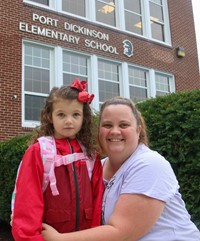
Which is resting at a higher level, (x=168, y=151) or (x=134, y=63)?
(x=134, y=63)

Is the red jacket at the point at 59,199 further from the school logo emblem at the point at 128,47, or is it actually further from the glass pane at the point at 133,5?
the glass pane at the point at 133,5

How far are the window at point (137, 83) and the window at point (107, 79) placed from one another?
545 mm

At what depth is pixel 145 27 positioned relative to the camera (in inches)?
503

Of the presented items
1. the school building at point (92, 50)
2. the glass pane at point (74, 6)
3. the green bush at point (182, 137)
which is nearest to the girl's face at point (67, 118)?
the green bush at point (182, 137)

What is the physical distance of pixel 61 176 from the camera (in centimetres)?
200

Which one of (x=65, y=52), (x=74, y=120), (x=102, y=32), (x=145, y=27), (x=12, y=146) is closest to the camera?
(x=74, y=120)

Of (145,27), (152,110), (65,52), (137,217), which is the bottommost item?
(137,217)

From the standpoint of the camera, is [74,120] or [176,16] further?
[176,16]

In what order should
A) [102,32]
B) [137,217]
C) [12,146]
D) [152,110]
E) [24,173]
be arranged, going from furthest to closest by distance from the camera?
[102,32], [12,146], [152,110], [24,173], [137,217]

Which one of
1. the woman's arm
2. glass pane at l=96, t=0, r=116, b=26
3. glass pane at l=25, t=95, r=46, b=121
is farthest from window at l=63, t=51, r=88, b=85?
the woman's arm

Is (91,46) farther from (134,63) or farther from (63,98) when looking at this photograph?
(63,98)

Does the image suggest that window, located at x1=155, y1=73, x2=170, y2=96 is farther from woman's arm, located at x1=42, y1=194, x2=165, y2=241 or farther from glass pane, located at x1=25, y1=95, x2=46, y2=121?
woman's arm, located at x1=42, y1=194, x2=165, y2=241

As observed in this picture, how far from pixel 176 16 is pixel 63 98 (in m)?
12.4

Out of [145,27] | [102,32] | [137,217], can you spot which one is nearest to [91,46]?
[102,32]
